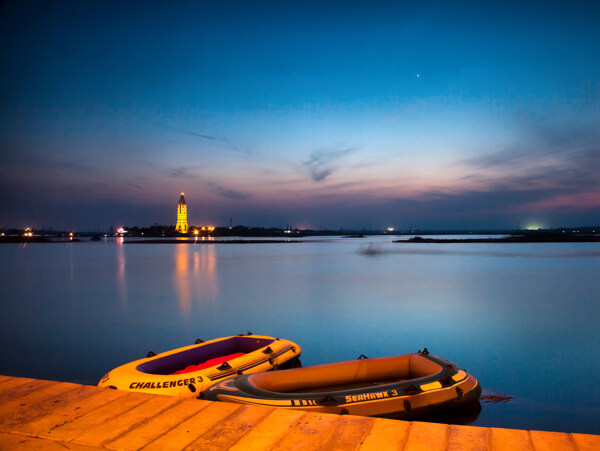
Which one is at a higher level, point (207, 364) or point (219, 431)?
point (219, 431)

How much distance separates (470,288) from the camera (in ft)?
71.7

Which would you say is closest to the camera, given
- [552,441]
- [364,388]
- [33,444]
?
[33,444]

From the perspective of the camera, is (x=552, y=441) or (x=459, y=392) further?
(x=459, y=392)

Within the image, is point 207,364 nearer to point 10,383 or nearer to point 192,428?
point 10,383

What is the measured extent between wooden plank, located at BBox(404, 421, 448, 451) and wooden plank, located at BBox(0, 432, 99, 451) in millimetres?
1935

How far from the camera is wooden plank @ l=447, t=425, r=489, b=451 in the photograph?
7.79ft

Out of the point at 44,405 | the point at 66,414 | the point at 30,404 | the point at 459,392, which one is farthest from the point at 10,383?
the point at 459,392

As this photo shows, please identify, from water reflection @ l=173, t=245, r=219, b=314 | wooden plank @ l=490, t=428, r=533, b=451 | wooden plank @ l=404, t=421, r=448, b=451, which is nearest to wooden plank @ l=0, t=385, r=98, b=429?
wooden plank @ l=404, t=421, r=448, b=451

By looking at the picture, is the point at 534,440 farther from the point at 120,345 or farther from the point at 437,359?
the point at 120,345

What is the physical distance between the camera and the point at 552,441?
8.13 feet

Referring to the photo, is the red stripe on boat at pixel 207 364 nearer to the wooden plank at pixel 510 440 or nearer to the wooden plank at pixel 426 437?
the wooden plank at pixel 426 437

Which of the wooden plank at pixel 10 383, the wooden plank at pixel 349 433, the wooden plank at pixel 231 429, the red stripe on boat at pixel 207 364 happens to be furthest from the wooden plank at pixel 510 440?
the red stripe on boat at pixel 207 364

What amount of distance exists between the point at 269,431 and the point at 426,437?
1.01 meters

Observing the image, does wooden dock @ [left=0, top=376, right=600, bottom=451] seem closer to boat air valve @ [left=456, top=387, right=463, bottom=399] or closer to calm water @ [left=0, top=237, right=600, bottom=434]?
boat air valve @ [left=456, top=387, right=463, bottom=399]
